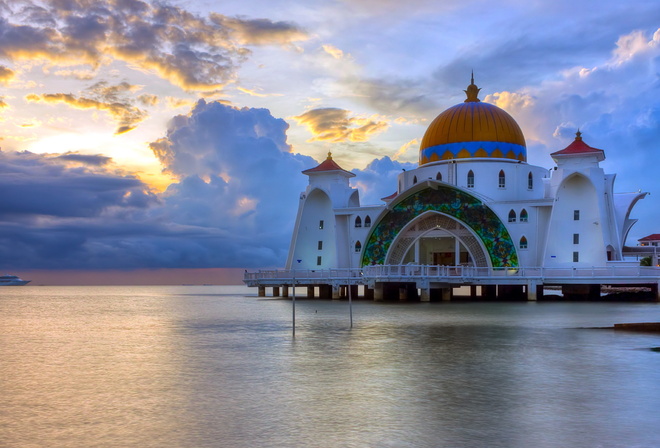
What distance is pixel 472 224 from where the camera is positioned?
160 ft

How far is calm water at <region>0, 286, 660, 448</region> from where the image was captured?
30.2ft

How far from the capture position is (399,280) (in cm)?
4350

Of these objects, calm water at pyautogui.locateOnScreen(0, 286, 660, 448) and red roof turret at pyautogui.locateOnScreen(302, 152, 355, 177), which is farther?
red roof turret at pyautogui.locateOnScreen(302, 152, 355, 177)

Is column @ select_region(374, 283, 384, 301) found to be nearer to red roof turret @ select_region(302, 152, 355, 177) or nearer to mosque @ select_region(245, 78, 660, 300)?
mosque @ select_region(245, 78, 660, 300)

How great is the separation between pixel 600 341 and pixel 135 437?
1434cm

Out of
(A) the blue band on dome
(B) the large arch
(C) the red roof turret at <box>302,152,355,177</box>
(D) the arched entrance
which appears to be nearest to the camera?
(B) the large arch

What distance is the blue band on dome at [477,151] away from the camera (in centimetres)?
5103

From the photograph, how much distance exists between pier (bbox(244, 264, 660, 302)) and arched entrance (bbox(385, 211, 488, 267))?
109 inches

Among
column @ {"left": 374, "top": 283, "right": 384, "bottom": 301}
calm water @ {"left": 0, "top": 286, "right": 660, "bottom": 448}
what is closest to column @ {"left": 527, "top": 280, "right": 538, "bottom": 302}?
column @ {"left": 374, "top": 283, "right": 384, "bottom": 301}

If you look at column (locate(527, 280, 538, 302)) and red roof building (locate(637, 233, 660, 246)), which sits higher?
red roof building (locate(637, 233, 660, 246))

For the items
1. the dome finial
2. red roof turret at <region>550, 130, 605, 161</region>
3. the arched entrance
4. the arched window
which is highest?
the dome finial

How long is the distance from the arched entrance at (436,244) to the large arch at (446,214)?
1.47 ft

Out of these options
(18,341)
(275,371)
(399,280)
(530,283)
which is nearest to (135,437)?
(275,371)

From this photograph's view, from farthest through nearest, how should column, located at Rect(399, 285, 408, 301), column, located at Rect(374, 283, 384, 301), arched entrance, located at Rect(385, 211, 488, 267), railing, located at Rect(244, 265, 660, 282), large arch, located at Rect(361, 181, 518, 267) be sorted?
arched entrance, located at Rect(385, 211, 488, 267)
large arch, located at Rect(361, 181, 518, 267)
column, located at Rect(399, 285, 408, 301)
column, located at Rect(374, 283, 384, 301)
railing, located at Rect(244, 265, 660, 282)
